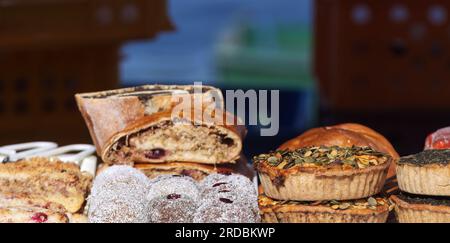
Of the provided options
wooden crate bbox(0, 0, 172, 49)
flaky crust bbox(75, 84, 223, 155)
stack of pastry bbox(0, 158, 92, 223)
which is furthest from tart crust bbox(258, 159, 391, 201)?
wooden crate bbox(0, 0, 172, 49)

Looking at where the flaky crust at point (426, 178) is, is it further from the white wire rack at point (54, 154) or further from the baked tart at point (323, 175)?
the white wire rack at point (54, 154)

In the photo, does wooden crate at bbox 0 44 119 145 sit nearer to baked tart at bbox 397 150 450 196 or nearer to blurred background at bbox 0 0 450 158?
blurred background at bbox 0 0 450 158

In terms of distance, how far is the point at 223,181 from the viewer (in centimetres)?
257

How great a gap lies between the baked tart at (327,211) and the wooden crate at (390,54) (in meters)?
4.46

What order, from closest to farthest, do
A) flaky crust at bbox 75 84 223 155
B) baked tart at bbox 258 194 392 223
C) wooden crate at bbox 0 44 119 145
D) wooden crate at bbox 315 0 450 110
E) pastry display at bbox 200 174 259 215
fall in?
baked tart at bbox 258 194 392 223, pastry display at bbox 200 174 259 215, flaky crust at bbox 75 84 223 155, wooden crate at bbox 0 44 119 145, wooden crate at bbox 315 0 450 110

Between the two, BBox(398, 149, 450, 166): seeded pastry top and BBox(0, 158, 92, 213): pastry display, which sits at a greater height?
BBox(398, 149, 450, 166): seeded pastry top

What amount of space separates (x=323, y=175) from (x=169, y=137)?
73cm

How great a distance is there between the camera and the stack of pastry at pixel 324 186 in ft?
7.59

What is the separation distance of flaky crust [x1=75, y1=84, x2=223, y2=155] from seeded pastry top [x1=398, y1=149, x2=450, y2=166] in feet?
2.65

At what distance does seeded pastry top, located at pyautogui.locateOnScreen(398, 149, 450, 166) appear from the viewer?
237cm

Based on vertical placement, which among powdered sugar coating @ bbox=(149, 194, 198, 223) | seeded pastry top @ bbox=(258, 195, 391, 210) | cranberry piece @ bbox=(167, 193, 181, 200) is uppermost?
seeded pastry top @ bbox=(258, 195, 391, 210)

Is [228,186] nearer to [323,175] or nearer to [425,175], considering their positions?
[323,175]

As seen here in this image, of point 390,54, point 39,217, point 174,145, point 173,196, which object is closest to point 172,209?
point 173,196

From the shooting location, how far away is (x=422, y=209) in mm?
2334
